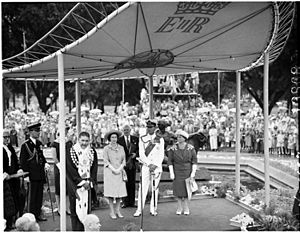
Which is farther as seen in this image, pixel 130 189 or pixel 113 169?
pixel 130 189

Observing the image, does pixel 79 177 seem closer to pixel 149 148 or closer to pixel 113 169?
pixel 113 169

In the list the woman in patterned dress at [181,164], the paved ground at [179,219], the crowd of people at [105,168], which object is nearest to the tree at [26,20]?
the crowd of people at [105,168]

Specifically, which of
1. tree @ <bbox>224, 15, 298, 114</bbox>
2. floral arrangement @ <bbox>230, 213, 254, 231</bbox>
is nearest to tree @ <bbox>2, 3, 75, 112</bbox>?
tree @ <bbox>224, 15, 298, 114</bbox>

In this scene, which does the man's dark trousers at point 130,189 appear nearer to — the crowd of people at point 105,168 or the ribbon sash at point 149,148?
the crowd of people at point 105,168

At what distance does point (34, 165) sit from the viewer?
8656 millimetres

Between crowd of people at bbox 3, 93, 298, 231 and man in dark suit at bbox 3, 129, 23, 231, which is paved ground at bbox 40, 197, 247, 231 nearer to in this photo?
crowd of people at bbox 3, 93, 298, 231

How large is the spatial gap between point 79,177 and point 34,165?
4.59 feet

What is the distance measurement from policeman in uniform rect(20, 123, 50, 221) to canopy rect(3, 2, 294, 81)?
54.0 inches

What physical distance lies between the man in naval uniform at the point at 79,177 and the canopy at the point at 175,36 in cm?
159

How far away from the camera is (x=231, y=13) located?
692cm

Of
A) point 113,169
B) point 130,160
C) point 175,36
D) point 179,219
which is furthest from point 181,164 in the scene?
point 175,36

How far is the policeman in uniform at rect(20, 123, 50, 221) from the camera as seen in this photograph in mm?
8633

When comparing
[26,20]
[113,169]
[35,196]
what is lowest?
[35,196]

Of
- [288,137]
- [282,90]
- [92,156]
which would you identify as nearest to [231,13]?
[92,156]
